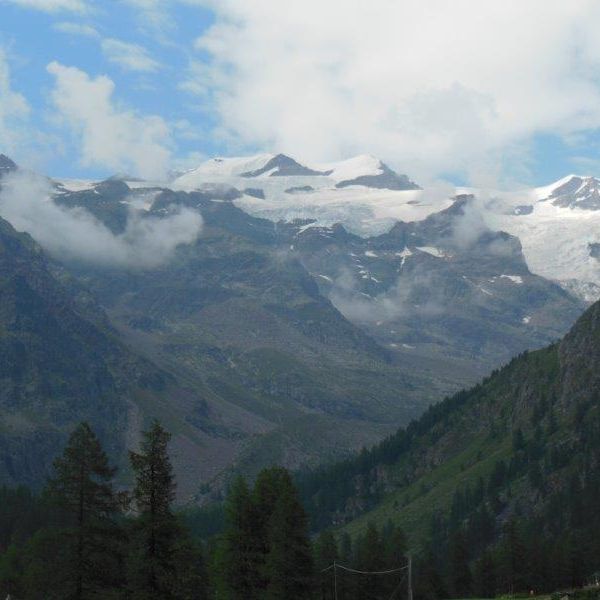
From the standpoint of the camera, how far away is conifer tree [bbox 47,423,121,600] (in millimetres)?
75125

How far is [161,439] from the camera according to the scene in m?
79.0

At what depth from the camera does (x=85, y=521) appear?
3017 inches

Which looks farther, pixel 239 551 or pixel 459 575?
pixel 459 575

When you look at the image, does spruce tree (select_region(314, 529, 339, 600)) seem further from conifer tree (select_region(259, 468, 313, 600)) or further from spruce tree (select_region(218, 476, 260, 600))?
conifer tree (select_region(259, 468, 313, 600))

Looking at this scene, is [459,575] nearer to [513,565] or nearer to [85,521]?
[513,565]

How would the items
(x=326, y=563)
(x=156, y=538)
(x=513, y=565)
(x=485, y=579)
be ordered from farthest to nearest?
1. (x=485, y=579)
2. (x=513, y=565)
3. (x=326, y=563)
4. (x=156, y=538)

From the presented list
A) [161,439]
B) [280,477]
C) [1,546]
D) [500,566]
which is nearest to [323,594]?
[280,477]

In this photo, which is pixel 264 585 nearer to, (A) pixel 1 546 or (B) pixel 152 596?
(B) pixel 152 596

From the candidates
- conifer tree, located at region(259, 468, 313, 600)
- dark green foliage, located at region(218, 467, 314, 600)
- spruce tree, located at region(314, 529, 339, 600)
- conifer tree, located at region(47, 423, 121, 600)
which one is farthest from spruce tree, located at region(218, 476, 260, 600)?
conifer tree, located at region(47, 423, 121, 600)

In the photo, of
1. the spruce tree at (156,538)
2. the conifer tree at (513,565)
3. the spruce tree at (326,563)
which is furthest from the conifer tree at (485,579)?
the spruce tree at (156,538)

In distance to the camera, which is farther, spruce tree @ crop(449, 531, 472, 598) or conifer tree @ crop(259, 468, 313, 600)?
spruce tree @ crop(449, 531, 472, 598)

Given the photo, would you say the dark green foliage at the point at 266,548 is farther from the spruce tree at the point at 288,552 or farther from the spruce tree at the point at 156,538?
the spruce tree at the point at 156,538

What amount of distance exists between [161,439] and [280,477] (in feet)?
96.2

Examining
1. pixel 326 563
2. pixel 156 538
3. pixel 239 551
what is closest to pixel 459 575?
pixel 326 563
